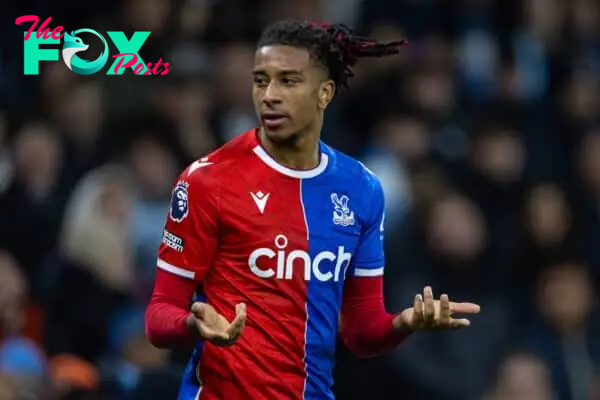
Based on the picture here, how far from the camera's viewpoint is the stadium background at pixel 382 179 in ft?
25.6

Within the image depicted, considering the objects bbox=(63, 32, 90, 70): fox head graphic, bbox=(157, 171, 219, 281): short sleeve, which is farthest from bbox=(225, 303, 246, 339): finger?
bbox=(63, 32, 90, 70): fox head graphic

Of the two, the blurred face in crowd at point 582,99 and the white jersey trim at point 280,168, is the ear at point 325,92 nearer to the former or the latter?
the white jersey trim at point 280,168

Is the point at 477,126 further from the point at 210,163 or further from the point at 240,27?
the point at 210,163

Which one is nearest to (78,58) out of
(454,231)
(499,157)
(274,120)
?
(454,231)

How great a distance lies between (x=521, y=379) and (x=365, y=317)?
2.95m

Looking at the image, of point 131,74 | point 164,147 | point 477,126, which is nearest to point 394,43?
point 164,147

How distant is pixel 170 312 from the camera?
15.8 ft

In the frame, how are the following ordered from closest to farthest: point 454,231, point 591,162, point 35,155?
point 35,155 → point 454,231 → point 591,162

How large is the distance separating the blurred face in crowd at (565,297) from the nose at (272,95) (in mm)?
3924

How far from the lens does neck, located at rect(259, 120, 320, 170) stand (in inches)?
200

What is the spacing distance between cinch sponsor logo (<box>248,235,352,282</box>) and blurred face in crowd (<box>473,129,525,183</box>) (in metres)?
4.80

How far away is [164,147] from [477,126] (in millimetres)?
2362

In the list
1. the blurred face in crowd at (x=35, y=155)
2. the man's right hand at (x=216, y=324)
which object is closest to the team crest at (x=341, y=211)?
the man's right hand at (x=216, y=324)

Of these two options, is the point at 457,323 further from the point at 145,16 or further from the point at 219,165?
the point at 145,16
